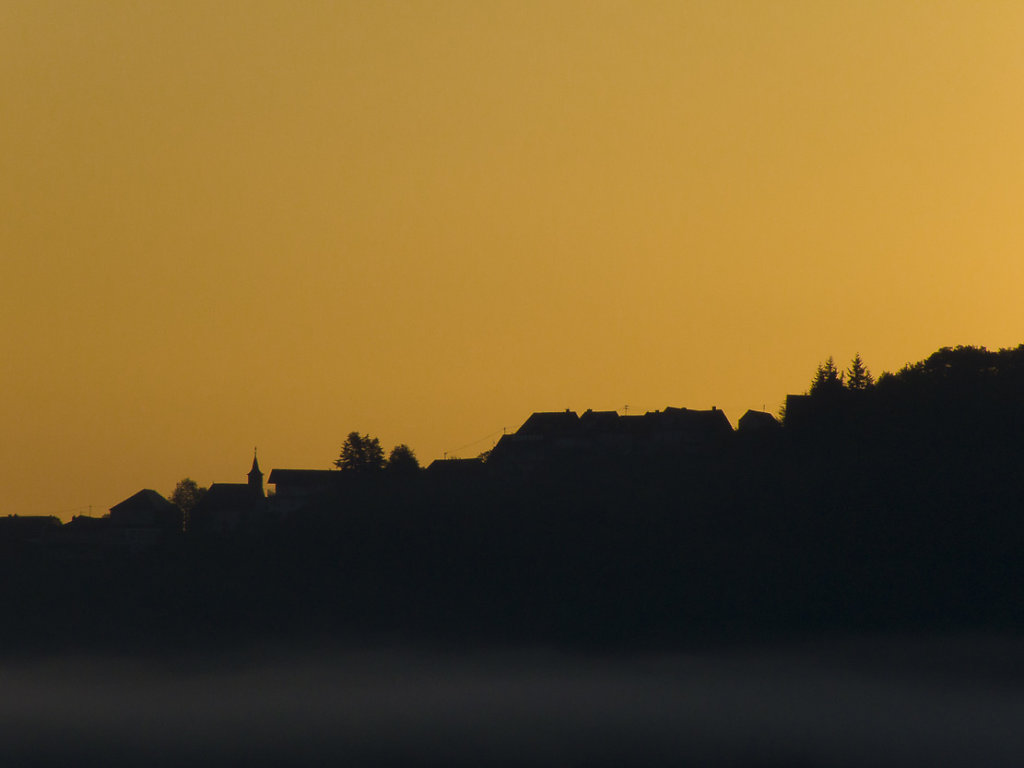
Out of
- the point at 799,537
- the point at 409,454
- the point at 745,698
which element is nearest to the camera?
the point at 745,698

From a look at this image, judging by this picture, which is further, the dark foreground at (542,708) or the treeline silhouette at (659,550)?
the treeline silhouette at (659,550)

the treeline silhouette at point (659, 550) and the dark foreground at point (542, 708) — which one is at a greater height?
the treeline silhouette at point (659, 550)

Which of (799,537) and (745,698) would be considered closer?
(745,698)

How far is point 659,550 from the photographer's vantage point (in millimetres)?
186500

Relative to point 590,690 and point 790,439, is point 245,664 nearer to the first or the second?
point 590,690

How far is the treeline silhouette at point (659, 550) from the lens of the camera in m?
181

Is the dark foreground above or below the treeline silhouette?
below

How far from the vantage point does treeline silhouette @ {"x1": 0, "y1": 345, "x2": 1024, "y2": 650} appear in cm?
18100

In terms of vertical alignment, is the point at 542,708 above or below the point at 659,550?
below

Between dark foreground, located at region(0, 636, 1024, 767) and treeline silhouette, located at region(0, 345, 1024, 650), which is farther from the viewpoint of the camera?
treeline silhouette, located at region(0, 345, 1024, 650)

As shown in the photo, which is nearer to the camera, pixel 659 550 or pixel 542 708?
pixel 542 708

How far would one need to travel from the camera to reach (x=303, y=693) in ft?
621

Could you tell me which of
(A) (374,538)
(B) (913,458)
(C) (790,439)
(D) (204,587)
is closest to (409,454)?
(A) (374,538)

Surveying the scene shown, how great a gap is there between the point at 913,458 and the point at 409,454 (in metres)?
59.1
